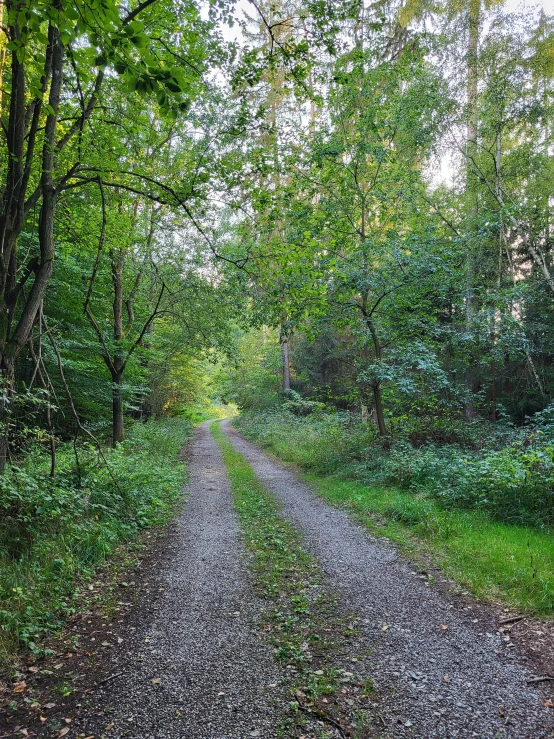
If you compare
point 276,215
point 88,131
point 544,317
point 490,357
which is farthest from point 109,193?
point 544,317

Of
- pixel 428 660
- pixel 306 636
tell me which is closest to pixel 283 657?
pixel 306 636

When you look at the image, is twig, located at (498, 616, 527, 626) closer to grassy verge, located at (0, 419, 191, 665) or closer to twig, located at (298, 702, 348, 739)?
twig, located at (298, 702, 348, 739)

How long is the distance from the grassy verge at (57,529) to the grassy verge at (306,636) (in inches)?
78.7

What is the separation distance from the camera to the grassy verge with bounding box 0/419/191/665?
149 inches

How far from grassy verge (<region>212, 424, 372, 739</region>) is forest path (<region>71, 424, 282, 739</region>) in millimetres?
164

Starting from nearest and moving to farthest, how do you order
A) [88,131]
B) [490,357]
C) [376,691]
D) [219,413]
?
[376,691]
[88,131]
[490,357]
[219,413]

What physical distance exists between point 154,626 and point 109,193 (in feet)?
25.8

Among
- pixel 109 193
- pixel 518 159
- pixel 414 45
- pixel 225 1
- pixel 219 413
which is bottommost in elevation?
pixel 219 413

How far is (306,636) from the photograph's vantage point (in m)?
3.62

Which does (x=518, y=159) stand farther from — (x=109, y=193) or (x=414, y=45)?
(x=109, y=193)

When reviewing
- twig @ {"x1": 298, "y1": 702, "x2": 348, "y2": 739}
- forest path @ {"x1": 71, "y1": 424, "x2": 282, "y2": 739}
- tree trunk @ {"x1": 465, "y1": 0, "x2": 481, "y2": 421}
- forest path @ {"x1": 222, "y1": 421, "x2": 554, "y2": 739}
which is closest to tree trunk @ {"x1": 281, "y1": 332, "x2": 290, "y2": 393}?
tree trunk @ {"x1": 465, "y1": 0, "x2": 481, "y2": 421}

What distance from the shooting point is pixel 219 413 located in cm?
4888

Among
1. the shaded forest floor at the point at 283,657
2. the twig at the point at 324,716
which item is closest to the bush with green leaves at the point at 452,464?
the shaded forest floor at the point at 283,657

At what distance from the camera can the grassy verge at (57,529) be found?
12.4 ft
